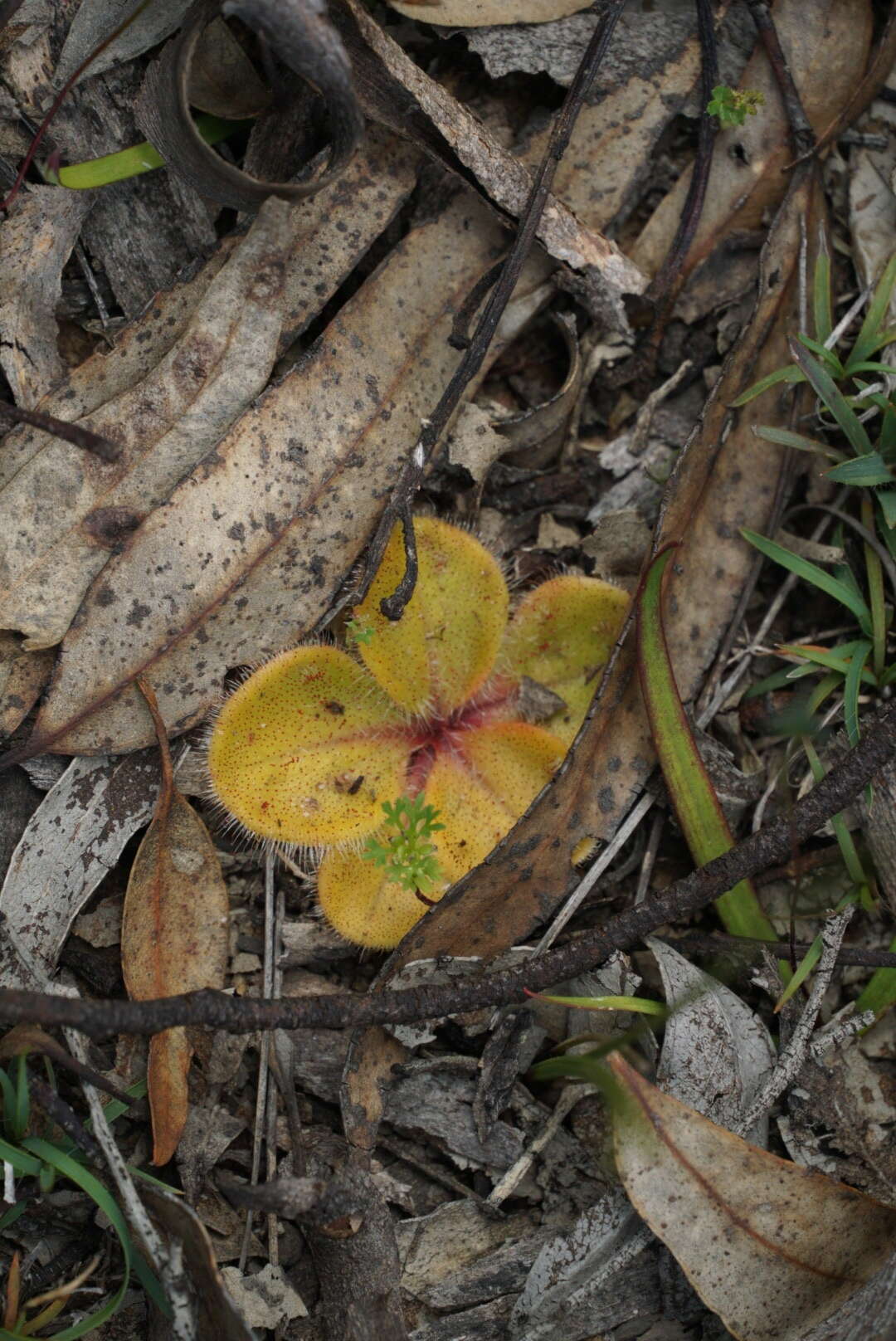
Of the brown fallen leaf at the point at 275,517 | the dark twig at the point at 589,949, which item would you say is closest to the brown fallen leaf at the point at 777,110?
the brown fallen leaf at the point at 275,517

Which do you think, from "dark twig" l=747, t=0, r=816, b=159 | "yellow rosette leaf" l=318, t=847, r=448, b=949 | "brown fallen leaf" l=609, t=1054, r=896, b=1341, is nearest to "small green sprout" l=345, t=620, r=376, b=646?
"yellow rosette leaf" l=318, t=847, r=448, b=949

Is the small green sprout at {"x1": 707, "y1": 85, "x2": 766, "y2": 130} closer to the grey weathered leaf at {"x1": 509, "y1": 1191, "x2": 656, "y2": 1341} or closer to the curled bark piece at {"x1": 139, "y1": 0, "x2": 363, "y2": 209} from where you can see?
the curled bark piece at {"x1": 139, "y1": 0, "x2": 363, "y2": 209}

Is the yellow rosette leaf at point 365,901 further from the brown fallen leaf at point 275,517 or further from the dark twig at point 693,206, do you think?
the dark twig at point 693,206

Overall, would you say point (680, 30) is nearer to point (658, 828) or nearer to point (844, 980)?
point (658, 828)

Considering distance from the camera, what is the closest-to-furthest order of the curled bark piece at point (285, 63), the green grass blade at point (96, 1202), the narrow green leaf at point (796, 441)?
the curled bark piece at point (285, 63), the green grass blade at point (96, 1202), the narrow green leaf at point (796, 441)

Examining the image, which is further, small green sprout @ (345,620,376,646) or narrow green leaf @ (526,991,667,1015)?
small green sprout @ (345,620,376,646)

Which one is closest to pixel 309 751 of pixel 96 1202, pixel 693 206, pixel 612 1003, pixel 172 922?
pixel 172 922

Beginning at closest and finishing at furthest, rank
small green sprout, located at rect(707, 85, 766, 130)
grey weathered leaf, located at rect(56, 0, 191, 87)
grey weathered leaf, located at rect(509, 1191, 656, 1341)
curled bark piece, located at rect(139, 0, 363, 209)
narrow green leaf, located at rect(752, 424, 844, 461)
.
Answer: curled bark piece, located at rect(139, 0, 363, 209), grey weathered leaf, located at rect(509, 1191, 656, 1341), grey weathered leaf, located at rect(56, 0, 191, 87), small green sprout, located at rect(707, 85, 766, 130), narrow green leaf, located at rect(752, 424, 844, 461)
